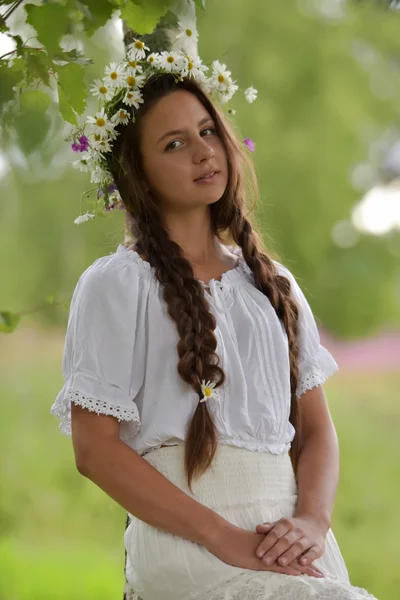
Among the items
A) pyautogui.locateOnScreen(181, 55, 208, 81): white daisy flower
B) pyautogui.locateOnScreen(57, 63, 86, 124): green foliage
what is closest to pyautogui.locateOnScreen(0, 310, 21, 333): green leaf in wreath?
pyautogui.locateOnScreen(57, 63, 86, 124): green foliage

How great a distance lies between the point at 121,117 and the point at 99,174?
0.46ft

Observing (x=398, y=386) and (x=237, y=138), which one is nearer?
(x=237, y=138)

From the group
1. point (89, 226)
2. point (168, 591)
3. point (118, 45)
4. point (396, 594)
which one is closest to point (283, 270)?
point (168, 591)

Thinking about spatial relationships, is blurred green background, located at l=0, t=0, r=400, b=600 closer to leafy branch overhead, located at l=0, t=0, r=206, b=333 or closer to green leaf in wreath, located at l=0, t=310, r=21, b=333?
green leaf in wreath, located at l=0, t=310, r=21, b=333

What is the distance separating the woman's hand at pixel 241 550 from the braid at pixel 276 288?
0.33 meters

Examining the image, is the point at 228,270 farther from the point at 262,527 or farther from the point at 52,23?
the point at 52,23

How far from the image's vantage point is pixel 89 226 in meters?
5.45

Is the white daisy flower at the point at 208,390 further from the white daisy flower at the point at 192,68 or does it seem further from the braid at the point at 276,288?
the white daisy flower at the point at 192,68

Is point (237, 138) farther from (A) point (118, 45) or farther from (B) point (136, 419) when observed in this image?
(A) point (118, 45)

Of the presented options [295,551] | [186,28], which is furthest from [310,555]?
[186,28]

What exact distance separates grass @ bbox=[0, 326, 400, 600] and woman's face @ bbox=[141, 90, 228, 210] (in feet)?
12.3

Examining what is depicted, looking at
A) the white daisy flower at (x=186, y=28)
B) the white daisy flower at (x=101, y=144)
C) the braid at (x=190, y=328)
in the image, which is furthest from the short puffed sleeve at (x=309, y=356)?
the white daisy flower at (x=186, y=28)

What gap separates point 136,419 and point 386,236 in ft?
14.3

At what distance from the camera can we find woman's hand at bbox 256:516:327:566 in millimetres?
1466
